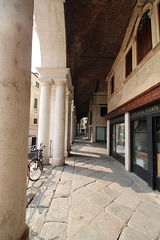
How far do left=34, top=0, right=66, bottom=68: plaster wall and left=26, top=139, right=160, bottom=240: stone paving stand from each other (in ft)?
15.2

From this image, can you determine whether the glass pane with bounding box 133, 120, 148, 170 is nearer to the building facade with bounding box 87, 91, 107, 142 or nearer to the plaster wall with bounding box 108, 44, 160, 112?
the plaster wall with bounding box 108, 44, 160, 112

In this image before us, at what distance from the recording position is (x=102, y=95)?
1636cm

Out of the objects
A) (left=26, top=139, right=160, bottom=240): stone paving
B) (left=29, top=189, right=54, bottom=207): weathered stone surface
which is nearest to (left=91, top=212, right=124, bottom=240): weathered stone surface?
(left=26, top=139, right=160, bottom=240): stone paving

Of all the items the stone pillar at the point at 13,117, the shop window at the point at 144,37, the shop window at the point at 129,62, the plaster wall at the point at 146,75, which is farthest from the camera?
Result: the shop window at the point at 129,62

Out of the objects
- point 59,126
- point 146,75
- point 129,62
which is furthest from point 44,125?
point 129,62

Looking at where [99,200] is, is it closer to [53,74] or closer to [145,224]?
[145,224]

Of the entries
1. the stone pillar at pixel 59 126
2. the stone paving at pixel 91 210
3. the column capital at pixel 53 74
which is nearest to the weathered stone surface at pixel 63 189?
the stone paving at pixel 91 210

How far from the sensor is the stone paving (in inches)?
61.9

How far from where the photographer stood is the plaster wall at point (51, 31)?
3652mm

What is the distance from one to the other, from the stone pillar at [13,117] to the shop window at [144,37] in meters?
3.62

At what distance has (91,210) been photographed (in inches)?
79.6

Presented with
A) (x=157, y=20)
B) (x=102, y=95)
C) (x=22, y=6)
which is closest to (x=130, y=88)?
(x=157, y=20)

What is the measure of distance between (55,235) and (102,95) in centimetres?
1620

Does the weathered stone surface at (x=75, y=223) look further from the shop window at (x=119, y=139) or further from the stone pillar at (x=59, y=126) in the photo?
the shop window at (x=119, y=139)
